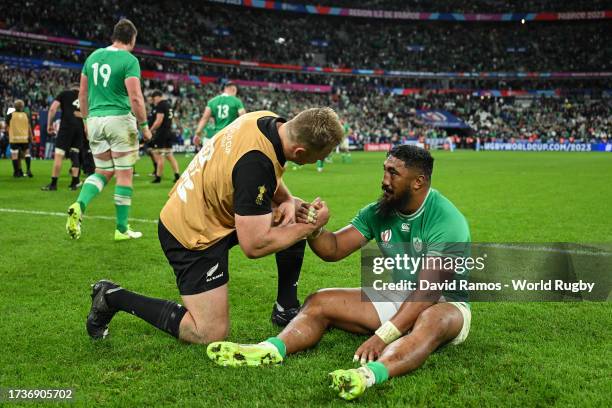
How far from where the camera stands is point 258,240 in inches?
126

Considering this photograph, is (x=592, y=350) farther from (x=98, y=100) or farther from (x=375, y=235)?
(x=98, y=100)

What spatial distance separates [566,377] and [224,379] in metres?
1.88

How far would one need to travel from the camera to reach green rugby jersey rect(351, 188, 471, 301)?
3.43m

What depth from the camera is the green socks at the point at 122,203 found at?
695 centimetres

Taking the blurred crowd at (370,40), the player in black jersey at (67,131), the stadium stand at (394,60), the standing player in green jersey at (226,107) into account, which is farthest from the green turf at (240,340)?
the blurred crowd at (370,40)

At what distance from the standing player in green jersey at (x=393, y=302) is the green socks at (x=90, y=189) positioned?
3.66 metres

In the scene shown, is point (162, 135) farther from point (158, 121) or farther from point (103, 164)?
point (103, 164)

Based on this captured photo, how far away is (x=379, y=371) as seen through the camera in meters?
2.88

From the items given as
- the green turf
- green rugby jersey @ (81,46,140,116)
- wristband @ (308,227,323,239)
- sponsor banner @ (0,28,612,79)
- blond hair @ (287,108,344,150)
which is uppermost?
sponsor banner @ (0,28,612,79)

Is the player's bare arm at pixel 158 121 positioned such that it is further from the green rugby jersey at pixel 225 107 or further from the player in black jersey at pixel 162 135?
the green rugby jersey at pixel 225 107

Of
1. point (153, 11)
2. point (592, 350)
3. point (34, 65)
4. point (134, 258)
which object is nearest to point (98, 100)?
point (134, 258)

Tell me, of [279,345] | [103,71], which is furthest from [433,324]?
[103,71]

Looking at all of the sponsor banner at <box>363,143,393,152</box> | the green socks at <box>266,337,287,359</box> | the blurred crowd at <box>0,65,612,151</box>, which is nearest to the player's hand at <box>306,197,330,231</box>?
the green socks at <box>266,337,287,359</box>
